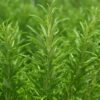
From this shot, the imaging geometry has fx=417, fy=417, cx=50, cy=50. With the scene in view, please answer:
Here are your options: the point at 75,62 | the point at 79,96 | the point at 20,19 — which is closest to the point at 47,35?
the point at 75,62

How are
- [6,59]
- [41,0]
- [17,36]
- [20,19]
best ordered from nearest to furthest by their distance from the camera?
[6,59]
[17,36]
[20,19]
[41,0]

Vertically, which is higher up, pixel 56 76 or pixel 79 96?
pixel 56 76

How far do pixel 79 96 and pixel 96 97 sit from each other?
0.11 metres

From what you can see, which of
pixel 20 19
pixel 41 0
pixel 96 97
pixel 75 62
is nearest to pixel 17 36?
pixel 75 62

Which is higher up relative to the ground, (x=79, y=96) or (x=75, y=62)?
(x=75, y=62)

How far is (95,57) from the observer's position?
2.10 meters

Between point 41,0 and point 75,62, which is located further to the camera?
point 41,0

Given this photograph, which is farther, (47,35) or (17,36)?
(17,36)

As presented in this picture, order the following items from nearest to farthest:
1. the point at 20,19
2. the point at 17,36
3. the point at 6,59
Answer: the point at 6,59 → the point at 17,36 → the point at 20,19

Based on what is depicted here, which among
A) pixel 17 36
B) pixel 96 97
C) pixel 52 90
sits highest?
pixel 17 36

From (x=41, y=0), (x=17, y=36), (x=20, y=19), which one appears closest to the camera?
(x=17, y=36)

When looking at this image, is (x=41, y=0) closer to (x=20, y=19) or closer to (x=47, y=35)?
(x=20, y=19)

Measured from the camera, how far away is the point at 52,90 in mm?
2080

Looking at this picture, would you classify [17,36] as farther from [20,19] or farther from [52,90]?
[20,19]
